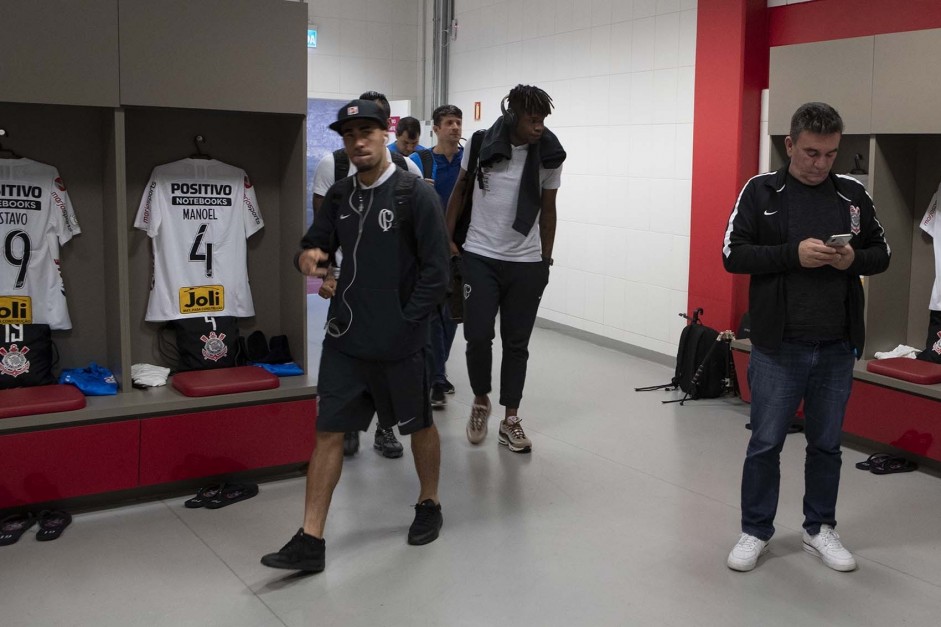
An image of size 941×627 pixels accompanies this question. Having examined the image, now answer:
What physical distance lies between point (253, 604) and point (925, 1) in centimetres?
451

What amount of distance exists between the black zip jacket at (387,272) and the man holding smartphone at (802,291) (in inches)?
39.1

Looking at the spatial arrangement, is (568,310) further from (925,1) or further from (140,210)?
(140,210)

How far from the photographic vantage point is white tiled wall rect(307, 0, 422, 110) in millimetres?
9547

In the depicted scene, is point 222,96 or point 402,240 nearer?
point 402,240

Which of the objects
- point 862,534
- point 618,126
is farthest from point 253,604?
point 618,126

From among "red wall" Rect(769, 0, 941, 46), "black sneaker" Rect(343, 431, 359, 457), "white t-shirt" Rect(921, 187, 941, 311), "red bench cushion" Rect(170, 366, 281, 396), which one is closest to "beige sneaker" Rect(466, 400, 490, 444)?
"black sneaker" Rect(343, 431, 359, 457)

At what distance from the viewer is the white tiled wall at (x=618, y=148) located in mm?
6645

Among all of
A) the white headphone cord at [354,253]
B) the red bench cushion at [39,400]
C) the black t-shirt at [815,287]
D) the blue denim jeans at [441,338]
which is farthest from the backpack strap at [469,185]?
the red bench cushion at [39,400]

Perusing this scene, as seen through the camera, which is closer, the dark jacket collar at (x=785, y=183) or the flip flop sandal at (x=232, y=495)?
the dark jacket collar at (x=785, y=183)

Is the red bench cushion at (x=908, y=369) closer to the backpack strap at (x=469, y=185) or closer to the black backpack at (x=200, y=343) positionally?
the backpack strap at (x=469, y=185)

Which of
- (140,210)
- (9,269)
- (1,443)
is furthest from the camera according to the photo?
(140,210)

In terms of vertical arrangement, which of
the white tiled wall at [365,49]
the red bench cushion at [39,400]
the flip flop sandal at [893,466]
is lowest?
the flip flop sandal at [893,466]

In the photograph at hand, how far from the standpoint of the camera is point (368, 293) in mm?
3203

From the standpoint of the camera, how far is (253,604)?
3023 millimetres
